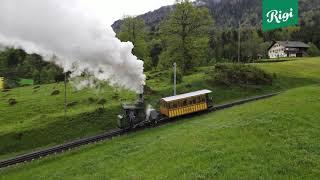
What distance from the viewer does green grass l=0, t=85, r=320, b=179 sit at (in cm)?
2858

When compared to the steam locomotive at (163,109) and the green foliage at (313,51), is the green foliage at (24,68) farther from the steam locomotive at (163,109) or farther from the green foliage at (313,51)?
the green foliage at (313,51)

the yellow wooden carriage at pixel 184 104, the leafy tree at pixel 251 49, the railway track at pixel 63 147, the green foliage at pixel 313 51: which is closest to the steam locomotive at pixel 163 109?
the yellow wooden carriage at pixel 184 104

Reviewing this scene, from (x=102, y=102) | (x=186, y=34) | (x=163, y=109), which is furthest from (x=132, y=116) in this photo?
(x=186, y=34)

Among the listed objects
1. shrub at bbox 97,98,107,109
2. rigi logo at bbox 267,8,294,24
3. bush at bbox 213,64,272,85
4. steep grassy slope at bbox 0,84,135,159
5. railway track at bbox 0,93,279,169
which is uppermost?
rigi logo at bbox 267,8,294,24

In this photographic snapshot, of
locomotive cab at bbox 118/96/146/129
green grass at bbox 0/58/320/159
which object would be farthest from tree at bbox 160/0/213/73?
locomotive cab at bbox 118/96/146/129

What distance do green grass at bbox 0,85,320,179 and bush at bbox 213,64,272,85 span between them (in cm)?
2632

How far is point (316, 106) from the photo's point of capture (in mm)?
46938

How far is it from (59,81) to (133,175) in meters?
65.5

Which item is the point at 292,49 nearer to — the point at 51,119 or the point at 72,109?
the point at 72,109

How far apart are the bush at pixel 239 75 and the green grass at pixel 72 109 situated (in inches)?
68.3

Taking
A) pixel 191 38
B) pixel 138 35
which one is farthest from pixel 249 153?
pixel 138 35

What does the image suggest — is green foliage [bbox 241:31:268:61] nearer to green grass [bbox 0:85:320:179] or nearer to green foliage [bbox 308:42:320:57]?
green foliage [bbox 308:42:320:57]

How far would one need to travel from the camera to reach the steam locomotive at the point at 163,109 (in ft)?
158

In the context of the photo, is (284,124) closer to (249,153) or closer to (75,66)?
(249,153)
